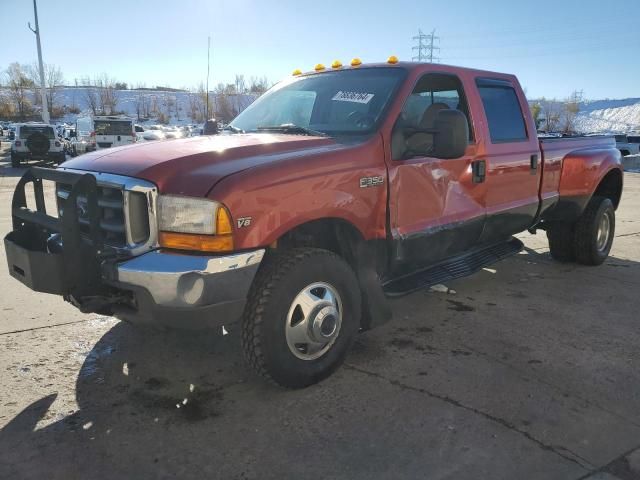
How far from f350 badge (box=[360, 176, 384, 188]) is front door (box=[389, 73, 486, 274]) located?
108 mm

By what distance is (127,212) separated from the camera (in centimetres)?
271

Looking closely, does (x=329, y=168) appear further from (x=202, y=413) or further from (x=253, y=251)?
(x=202, y=413)

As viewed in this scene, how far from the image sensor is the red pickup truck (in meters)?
2.64

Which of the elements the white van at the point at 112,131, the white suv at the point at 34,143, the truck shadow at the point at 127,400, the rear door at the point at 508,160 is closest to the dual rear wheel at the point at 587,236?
the rear door at the point at 508,160

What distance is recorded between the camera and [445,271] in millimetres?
4094

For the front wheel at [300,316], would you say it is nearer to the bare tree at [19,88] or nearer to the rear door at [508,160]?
the rear door at [508,160]

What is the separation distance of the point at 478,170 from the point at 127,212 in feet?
8.76

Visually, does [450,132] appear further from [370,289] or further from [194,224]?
[194,224]

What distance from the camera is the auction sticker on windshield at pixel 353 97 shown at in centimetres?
368

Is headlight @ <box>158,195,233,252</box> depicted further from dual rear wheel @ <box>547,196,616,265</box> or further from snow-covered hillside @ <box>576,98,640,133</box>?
snow-covered hillside @ <box>576,98,640,133</box>

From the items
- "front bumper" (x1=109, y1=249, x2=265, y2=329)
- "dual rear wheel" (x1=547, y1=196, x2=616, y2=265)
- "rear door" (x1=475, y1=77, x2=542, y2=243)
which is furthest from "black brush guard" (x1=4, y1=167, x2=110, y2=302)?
"dual rear wheel" (x1=547, y1=196, x2=616, y2=265)

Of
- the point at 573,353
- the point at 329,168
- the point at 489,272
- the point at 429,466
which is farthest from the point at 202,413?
the point at 489,272

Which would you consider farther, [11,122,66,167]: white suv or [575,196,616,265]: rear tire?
[11,122,66,167]: white suv

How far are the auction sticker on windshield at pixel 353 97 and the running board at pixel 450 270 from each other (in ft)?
4.14
